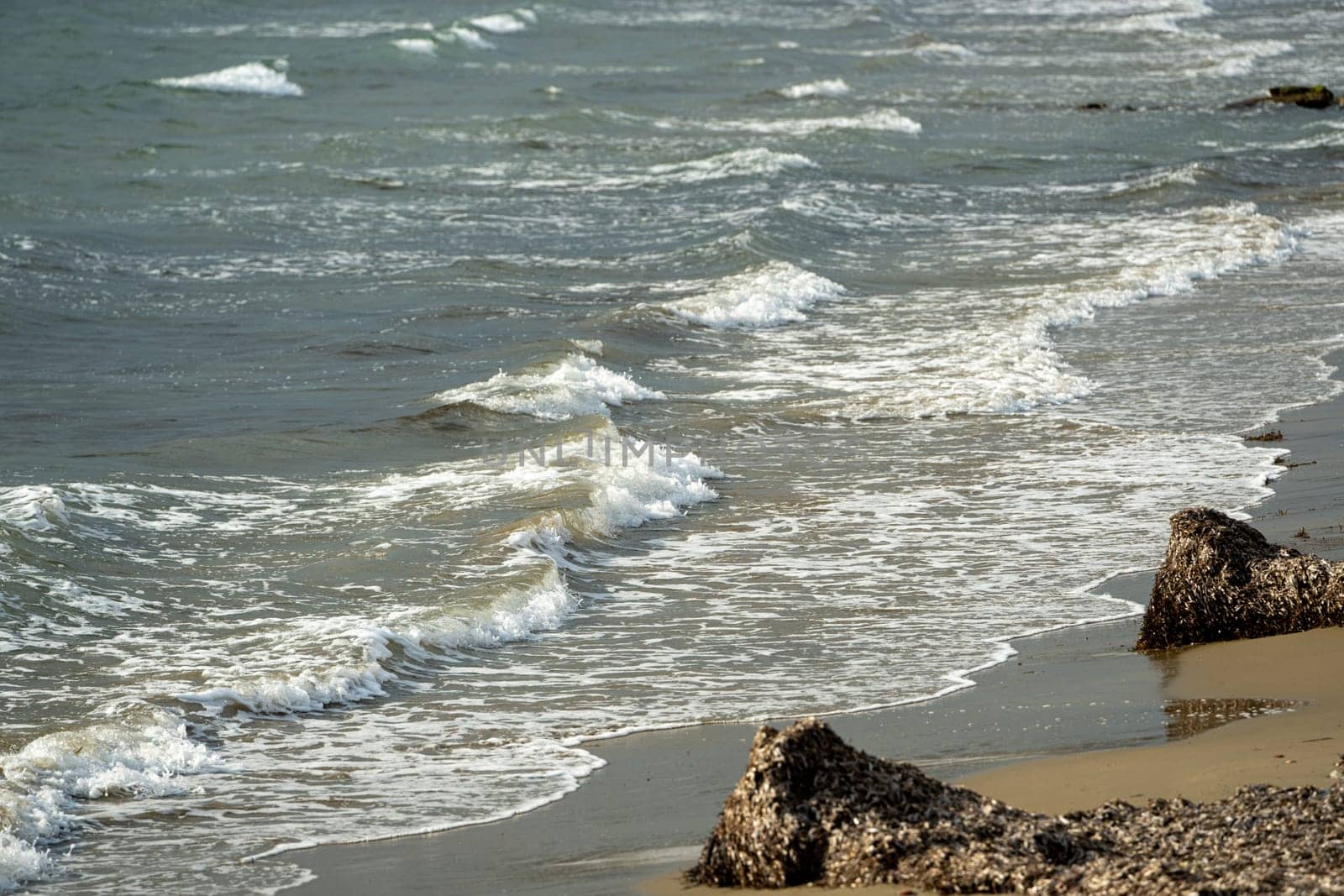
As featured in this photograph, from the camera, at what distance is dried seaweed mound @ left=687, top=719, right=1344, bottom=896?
494 cm

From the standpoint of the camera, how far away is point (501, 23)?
190ft

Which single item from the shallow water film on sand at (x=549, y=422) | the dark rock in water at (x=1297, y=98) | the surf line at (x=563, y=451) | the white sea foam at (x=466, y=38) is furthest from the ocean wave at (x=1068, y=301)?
the white sea foam at (x=466, y=38)

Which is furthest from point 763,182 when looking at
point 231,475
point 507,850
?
point 507,850

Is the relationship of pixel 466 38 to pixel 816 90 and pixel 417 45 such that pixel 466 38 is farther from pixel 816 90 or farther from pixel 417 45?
pixel 816 90

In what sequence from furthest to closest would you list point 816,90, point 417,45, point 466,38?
Result: 1. point 466,38
2. point 417,45
3. point 816,90

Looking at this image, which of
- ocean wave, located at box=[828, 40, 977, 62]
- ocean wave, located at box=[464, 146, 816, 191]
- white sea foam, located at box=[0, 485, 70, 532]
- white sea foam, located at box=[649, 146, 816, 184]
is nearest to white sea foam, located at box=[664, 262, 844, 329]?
ocean wave, located at box=[464, 146, 816, 191]

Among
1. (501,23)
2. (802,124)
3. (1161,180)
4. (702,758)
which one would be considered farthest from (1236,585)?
(501,23)

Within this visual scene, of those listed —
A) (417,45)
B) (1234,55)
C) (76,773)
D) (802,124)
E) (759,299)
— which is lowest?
(76,773)

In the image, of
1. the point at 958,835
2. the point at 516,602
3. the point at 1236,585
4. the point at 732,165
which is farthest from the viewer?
the point at 732,165

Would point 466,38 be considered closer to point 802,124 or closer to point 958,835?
point 802,124

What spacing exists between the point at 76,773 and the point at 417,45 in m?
44.8

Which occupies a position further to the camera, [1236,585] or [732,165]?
[732,165]

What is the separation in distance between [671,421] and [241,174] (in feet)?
56.4

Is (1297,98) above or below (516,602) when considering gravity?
above
